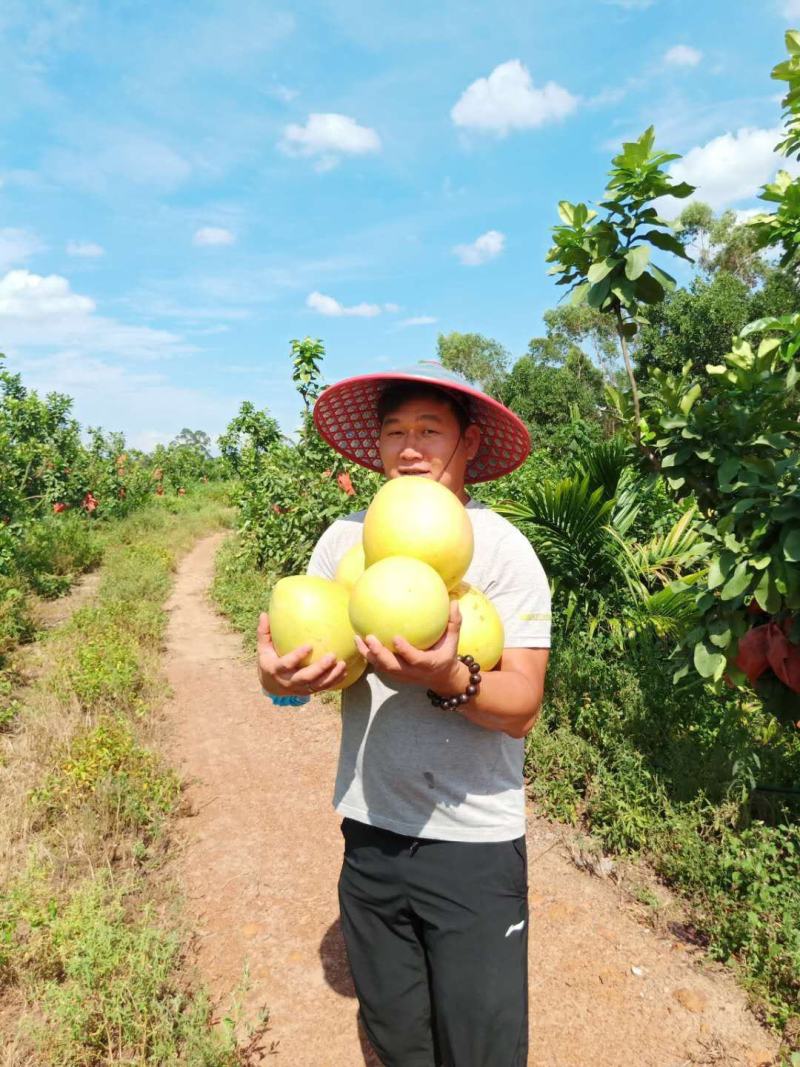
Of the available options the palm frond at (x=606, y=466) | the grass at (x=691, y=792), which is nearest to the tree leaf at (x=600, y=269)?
the grass at (x=691, y=792)

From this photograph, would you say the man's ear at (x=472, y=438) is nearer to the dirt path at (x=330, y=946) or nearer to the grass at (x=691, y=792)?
the grass at (x=691, y=792)

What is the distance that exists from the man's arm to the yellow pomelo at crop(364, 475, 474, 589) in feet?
0.64

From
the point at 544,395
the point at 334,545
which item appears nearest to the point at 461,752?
the point at 334,545

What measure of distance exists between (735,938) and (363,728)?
7.23 feet

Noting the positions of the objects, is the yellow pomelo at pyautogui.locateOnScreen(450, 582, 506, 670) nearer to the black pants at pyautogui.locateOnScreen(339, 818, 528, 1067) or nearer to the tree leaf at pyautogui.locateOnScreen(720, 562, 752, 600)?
the black pants at pyautogui.locateOnScreen(339, 818, 528, 1067)

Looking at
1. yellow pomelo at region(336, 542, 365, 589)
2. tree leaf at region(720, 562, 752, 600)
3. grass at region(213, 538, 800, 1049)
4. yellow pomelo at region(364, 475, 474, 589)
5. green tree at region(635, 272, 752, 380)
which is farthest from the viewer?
green tree at region(635, 272, 752, 380)

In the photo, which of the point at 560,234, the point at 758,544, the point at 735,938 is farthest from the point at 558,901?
the point at 560,234

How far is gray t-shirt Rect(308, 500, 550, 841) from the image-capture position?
146 centimetres

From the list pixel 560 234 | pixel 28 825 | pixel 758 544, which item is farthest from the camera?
pixel 28 825

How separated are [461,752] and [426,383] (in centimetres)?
85

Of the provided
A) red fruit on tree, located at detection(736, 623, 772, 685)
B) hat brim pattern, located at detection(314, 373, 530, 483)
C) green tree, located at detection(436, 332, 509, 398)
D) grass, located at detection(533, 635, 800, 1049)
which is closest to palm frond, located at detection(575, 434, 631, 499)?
grass, located at detection(533, 635, 800, 1049)

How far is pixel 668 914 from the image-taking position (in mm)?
2955

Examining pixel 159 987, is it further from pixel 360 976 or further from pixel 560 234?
pixel 560 234

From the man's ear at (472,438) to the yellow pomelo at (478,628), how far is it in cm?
48
